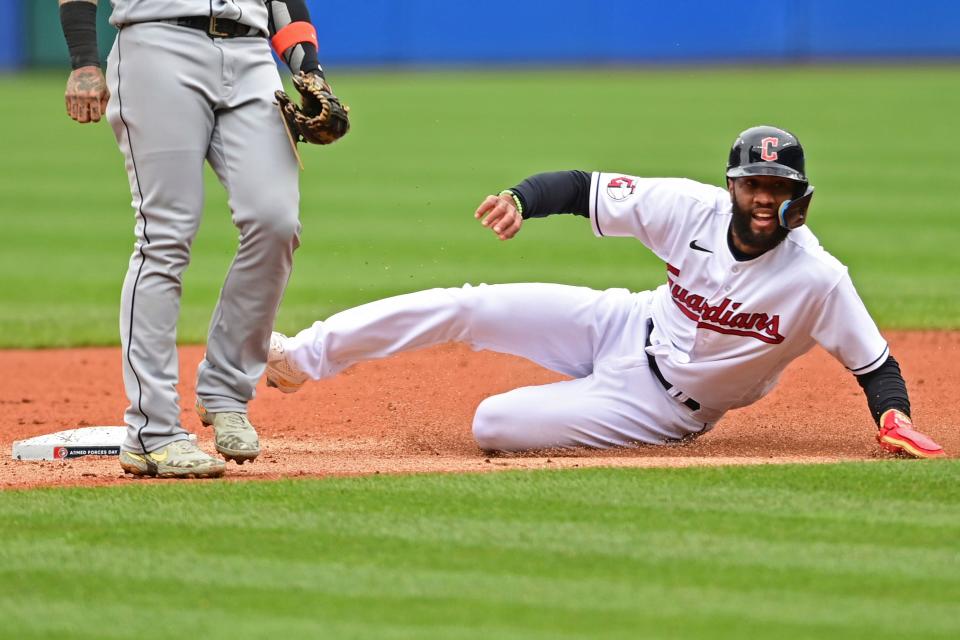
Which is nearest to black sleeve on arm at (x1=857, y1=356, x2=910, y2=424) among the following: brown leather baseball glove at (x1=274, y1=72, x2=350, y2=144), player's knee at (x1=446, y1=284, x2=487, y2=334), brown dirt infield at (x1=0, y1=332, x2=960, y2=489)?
brown dirt infield at (x1=0, y1=332, x2=960, y2=489)

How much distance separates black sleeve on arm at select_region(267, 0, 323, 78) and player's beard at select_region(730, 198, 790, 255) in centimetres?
142

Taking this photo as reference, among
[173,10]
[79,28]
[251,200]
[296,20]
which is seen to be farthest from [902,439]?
→ [79,28]

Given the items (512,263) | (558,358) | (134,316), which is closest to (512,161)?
(512,263)

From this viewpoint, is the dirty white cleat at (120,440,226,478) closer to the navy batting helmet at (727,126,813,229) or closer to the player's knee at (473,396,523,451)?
the player's knee at (473,396,523,451)

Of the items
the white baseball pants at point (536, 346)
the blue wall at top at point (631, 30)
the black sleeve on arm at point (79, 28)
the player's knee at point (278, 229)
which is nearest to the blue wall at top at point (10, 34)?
the blue wall at top at point (631, 30)

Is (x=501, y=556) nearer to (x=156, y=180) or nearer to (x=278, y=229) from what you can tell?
(x=278, y=229)

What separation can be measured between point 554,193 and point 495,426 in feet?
2.70

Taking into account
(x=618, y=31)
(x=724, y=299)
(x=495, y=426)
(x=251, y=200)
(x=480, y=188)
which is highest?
(x=251, y=200)

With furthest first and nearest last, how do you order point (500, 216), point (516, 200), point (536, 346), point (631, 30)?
point (631, 30), point (536, 346), point (516, 200), point (500, 216)

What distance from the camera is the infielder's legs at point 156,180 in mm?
4461

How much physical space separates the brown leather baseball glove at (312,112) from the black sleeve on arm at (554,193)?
2.34 feet

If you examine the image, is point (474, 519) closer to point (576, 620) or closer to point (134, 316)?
point (576, 620)

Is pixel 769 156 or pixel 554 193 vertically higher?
pixel 769 156

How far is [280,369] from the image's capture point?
5445 millimetres
